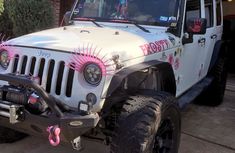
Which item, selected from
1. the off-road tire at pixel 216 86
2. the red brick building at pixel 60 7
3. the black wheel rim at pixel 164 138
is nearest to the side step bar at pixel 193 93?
the off-road tire at pixel 216 86

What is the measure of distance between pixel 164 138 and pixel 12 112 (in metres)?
1.48

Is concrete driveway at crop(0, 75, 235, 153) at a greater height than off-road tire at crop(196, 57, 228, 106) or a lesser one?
lesser

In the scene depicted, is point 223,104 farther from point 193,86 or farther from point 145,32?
point 145,32

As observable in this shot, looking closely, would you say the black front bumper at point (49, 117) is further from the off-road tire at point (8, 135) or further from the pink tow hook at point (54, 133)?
the off-road tire at point (8, 135)

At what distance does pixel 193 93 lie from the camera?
5.20 meters

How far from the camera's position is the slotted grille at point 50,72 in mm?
3327

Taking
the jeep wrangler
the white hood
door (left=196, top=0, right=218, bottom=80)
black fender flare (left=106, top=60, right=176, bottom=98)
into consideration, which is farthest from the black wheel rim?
door (left=196, top=0, right=218, bottom=80)

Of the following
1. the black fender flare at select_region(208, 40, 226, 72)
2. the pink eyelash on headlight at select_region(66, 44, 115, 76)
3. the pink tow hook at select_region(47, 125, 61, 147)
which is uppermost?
the pink eyelash on headlight at select_region(66, 44, 115, 76)

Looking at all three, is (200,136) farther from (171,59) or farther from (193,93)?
(171,59)

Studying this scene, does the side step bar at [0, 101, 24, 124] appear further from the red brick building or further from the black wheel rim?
the red brick building

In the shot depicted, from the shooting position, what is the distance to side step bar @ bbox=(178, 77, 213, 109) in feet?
15.6

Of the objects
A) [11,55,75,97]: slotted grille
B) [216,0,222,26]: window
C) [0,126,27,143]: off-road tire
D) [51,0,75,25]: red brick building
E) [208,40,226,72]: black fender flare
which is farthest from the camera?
[51,0,75,25]: red brick building

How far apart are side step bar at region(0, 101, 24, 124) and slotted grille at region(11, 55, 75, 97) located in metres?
0.34

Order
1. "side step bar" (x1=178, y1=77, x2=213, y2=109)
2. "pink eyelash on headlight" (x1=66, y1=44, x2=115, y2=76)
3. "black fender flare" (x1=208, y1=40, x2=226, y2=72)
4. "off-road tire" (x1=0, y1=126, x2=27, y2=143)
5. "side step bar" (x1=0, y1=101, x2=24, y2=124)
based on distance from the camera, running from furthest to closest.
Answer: "black fender flare" (x1=208, y1=40, x2=226, y2=72), "side step bar" (x1=178, y1=77, x2=213, y2=109), "off-road tire" (x1=0, y1=126, x2=27, y2=143), "pink eyelash on headlight" (x1=66, y1=44, x2=115, y2=76), "side step bar" (x1=0, y1=101, x2=24, y2=124)
